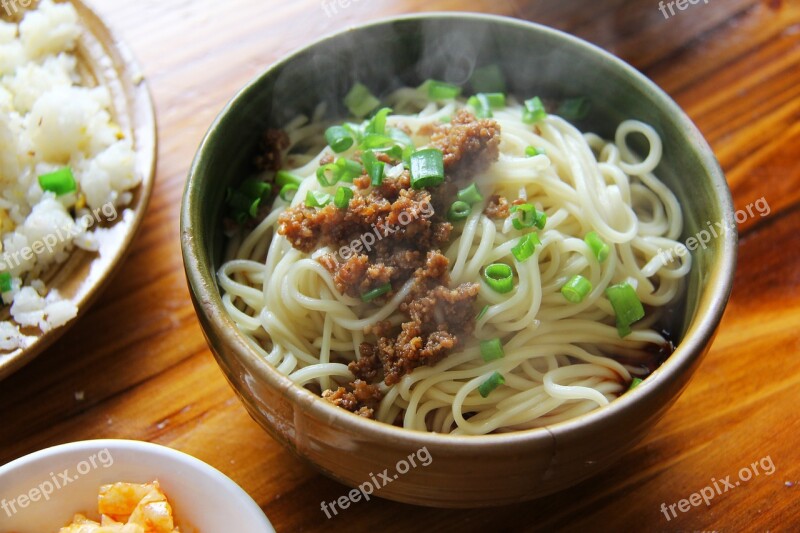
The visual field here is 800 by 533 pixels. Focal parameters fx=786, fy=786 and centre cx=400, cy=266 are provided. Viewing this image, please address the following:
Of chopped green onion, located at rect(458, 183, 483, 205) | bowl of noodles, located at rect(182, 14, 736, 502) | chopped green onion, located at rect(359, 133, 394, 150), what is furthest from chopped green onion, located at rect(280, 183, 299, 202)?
chopped green onion, located at rect(458, 183, 483, 205)

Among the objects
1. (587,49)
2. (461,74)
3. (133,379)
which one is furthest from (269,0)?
(133,379)

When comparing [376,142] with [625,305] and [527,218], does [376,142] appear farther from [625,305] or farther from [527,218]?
[625,305]

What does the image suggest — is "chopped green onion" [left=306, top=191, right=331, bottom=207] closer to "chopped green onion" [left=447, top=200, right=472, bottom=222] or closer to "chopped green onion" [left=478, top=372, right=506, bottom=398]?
"chopped green onion" [left=447, top=200, right=472, bottom=222]

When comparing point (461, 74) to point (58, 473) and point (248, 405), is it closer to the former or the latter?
point (248, 405)

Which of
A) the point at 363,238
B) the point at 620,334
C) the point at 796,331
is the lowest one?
the point at 796,331

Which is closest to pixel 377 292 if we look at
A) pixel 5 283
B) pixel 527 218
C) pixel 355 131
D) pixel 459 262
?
pixel 459 262

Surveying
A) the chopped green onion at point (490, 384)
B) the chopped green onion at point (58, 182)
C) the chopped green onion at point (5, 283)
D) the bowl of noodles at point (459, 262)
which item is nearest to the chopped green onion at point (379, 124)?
the bowl of noodles at point (459, 262)
